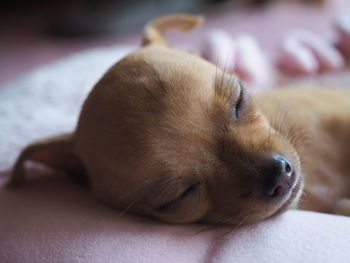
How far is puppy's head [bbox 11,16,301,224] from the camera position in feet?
5.34

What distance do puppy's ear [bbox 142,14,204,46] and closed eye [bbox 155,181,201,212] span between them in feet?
2.87

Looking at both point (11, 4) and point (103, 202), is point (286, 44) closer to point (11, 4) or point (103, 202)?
point (103, 202)

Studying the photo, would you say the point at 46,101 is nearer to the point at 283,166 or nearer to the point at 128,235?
the point at 128,235

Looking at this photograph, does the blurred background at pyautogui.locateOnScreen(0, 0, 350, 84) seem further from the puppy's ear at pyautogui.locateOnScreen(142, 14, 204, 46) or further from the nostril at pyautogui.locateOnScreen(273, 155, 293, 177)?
the nostril at pyautogui.locateOnScreen(273, 155, 293, 177)

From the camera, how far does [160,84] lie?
5.55 ft

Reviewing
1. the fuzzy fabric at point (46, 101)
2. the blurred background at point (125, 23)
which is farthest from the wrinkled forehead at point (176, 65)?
the blurred background at point (125, 23)

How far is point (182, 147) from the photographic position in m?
1.63

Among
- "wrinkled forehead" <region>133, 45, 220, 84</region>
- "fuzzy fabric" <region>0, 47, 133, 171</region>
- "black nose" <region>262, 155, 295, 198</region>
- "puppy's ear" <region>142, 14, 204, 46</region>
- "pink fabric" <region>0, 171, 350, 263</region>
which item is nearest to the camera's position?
"pink fabric" <region>0, 171, 350, 263</region>

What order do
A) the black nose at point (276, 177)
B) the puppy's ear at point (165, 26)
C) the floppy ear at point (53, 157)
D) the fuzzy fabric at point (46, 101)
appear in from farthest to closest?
the fuzzy fabric at point (46, 101) < the puppy's ear at point (165, 26) < the floppy ear at point (53, 157) < the black nose at point (276, 177)

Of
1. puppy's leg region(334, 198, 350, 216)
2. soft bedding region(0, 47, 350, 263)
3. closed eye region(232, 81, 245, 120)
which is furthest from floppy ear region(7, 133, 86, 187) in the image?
puppy's leg region(334, 198, 350, 216)

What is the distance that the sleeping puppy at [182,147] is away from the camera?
1628 mm

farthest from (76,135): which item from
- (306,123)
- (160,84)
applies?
(306,123)

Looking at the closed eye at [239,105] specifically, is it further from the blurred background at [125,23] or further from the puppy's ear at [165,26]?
the blurred background at [125,23]

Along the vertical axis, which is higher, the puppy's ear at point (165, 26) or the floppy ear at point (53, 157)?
the puppy's ear at point (165, 26)
